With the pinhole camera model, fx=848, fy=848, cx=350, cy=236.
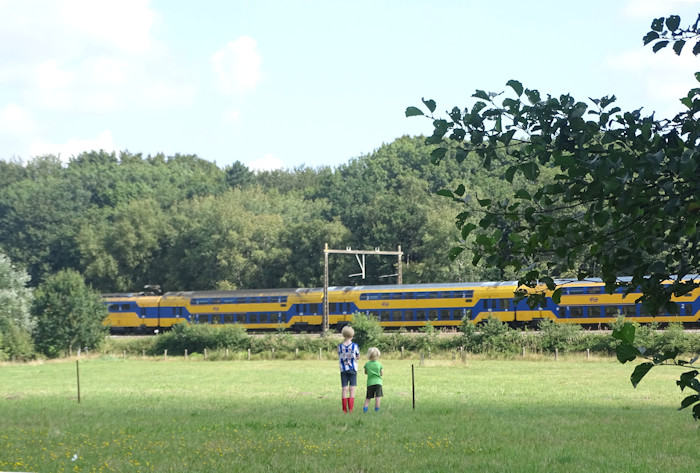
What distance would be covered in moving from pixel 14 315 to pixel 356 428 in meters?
49.4

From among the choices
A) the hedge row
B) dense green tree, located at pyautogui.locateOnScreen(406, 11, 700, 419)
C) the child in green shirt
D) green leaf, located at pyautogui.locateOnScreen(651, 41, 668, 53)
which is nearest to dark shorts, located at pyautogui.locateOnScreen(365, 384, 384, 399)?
the child in green shirt

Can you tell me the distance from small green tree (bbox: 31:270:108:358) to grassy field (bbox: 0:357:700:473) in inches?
1055

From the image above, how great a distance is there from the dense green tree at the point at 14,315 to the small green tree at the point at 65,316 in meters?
1.01

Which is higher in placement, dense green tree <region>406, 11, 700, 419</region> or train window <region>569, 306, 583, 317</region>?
dense green tree <region>406, 11, 700, 419</region>

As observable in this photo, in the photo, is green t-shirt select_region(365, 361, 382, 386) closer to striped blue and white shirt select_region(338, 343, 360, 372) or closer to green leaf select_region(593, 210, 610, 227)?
striped blue and white shirt select_region(338, 343, 360, 372)

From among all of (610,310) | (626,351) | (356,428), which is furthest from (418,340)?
(626,351)

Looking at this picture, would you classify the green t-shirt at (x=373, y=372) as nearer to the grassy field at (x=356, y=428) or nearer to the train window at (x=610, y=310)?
the grassy field at (x=356, y=428)

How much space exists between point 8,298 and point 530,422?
50.1 metres

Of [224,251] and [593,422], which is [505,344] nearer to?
[593,422]

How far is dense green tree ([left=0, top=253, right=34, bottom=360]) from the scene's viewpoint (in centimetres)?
5441

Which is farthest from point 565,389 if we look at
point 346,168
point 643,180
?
point 346,168

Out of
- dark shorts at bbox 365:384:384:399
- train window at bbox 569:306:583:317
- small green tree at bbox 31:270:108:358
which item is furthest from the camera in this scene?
small green tree at bbox 31:270:108:358

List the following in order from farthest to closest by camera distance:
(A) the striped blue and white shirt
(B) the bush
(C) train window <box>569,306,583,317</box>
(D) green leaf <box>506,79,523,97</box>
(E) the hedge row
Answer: (C) train window <box>569,306,583,317</box> → (B) the bush → (E) the hedge row → (A) the striped blue and white shirt → (D) green leaf <box>506,79,523,97</box>

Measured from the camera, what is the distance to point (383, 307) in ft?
191
